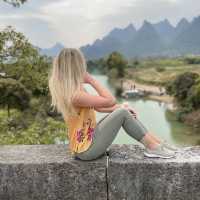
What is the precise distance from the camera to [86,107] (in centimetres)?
408

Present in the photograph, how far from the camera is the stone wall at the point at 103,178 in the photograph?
3.77 meters

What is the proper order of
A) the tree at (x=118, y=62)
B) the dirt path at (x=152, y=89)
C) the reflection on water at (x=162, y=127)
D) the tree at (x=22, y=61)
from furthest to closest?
the tree at (x=118, y=62) < the dirt path at (x=152, y=89) < the reflection on water at (x=162, y=127) < the tree at (x=22, y=61)

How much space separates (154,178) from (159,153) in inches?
10.0

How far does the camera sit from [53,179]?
3.91m

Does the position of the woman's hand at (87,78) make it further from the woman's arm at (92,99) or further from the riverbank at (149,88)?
the riverbank at (149,88)

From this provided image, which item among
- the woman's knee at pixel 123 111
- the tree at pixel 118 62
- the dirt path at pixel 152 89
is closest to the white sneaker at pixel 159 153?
the woman's knee at pixel 123 111

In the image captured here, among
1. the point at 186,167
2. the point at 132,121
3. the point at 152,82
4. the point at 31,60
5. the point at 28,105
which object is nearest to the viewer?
the point at 186,167

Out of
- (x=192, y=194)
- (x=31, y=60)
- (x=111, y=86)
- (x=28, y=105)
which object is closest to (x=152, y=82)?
(x=111, y=86)

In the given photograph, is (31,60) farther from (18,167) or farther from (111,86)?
(111,86)

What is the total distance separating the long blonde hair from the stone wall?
20.1 inches

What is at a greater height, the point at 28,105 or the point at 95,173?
the point at 95,173

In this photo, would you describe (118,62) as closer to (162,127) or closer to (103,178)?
(162,127)

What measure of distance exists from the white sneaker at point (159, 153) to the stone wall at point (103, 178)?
0.19 ft

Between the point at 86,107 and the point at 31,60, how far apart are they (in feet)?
20.0
